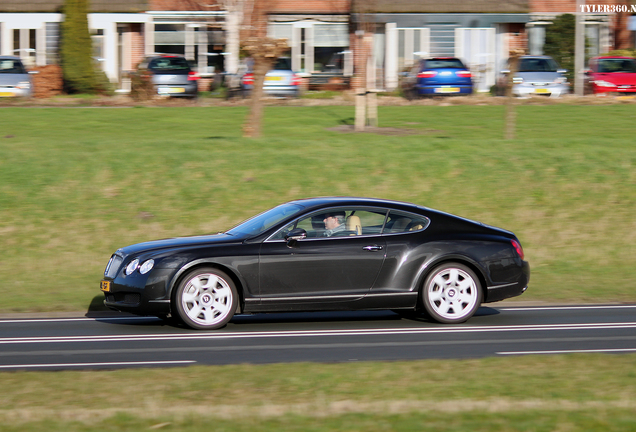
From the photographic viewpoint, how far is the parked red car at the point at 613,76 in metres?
30.9

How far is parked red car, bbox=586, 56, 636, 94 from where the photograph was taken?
30906 mm

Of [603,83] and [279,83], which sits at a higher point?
[603,83]

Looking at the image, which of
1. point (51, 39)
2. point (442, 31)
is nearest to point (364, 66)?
point (442, 31)

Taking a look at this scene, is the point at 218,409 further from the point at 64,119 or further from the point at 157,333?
the point at 64,119

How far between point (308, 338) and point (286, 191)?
7307 millimetres

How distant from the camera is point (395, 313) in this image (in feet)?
35.1

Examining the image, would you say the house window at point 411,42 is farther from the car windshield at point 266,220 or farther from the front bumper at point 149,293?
the front bumper at point 149,293

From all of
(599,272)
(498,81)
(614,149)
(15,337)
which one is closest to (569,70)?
(498,81)

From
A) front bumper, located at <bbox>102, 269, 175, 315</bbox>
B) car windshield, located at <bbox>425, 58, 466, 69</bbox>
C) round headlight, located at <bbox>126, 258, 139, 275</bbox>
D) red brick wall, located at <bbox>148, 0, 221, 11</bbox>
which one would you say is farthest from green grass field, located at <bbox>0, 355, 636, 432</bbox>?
red brick wall, located at <bbox>148, 0, 221, 11</bbox>

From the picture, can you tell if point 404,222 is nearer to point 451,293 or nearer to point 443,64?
point 451,293

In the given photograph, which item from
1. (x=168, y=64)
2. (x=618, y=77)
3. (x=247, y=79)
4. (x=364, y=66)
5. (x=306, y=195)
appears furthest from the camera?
(x=168, y=64)

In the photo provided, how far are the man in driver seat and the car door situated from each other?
0.13ft

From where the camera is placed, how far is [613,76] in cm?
3111

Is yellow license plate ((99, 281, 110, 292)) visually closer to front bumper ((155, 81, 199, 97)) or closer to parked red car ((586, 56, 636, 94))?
front bumper ((155, 81, 199, 97))
